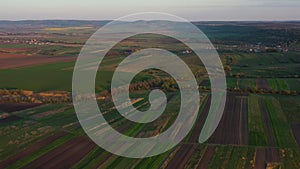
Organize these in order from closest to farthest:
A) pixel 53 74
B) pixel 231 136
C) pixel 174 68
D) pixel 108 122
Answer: pixel 231 136, pixel 108 122, pixel 53 74, pixel 174 68

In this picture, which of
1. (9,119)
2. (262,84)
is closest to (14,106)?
(9,119)

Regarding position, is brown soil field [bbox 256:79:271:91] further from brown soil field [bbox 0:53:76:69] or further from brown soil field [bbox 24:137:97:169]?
brown soil field [bbox 0:53:76:69]

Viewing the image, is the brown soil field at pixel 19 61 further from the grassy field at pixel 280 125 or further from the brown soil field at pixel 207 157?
the brown soil field at pixel 207 157

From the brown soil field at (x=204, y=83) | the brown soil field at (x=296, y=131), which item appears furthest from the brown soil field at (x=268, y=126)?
the brown soil field at (x=204, y=83)

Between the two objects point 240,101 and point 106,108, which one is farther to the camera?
point 240,101

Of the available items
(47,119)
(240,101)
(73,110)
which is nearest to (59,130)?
(47,119)

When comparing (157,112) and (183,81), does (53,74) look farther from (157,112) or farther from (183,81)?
(157,112)
